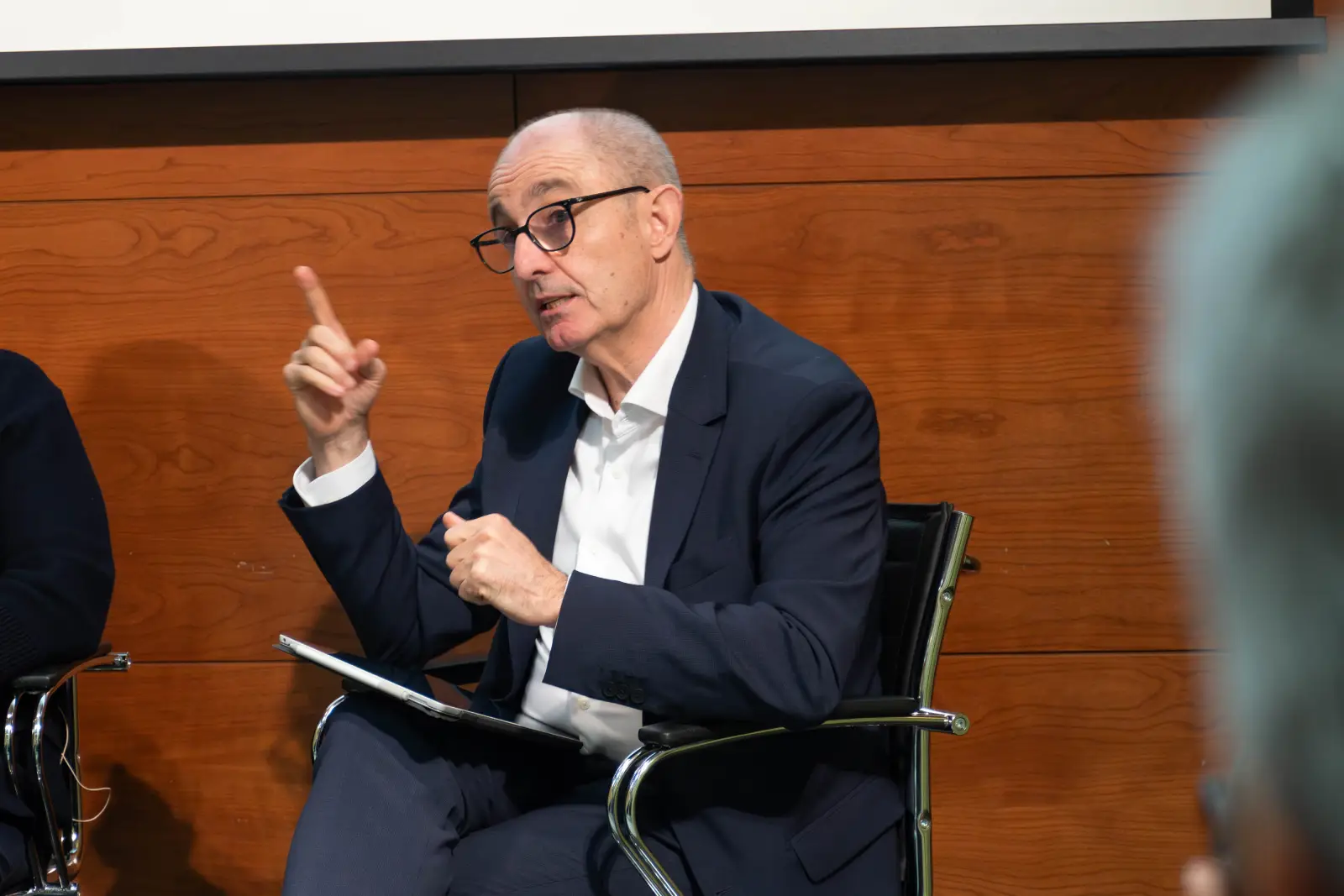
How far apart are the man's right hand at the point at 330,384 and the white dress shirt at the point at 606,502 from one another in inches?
1.3

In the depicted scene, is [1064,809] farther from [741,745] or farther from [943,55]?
[943,55]

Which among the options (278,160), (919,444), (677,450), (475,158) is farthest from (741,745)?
(278,160)

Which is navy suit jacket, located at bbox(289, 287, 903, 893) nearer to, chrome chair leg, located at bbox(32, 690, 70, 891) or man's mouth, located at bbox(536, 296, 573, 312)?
man's mouth, located at bbox(536, 296, 573, 312)

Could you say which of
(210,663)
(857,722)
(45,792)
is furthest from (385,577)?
(210,663)

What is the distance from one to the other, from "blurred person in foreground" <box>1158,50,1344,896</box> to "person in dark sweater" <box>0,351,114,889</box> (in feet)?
6.45

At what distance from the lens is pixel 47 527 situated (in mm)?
2047

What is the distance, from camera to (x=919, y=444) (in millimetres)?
2572

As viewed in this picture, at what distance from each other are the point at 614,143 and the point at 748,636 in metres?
0.80

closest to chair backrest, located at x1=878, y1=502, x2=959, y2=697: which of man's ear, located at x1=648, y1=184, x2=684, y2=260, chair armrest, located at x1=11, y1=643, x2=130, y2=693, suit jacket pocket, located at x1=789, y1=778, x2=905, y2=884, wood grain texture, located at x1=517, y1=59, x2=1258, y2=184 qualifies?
suit jacket pocket, located at x1=789, y1=778, x2=905, y2=884

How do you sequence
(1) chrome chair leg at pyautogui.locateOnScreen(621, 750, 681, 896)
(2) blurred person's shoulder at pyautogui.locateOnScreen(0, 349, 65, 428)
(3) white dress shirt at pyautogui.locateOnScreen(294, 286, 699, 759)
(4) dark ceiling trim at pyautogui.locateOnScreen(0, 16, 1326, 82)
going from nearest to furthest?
(1) chrome chair leg at pyautogui.locateOnScreen(621, 750, 681, 896) < (3) white dress shirt at pyautogui.locateOnScreen(294, 286, 699, 759) < (2) blurred person's shoulder at pyautogui.locateOnScreen(0, 349, 65, 428) < (4) dark ceiling trim at pyautogui.locateOnScreen(0, 16, 1326, 82)

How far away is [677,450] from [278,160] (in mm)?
1272

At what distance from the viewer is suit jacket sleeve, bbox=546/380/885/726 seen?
5.07 feet

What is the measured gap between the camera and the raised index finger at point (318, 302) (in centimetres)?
179

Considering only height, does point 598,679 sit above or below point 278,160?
below
